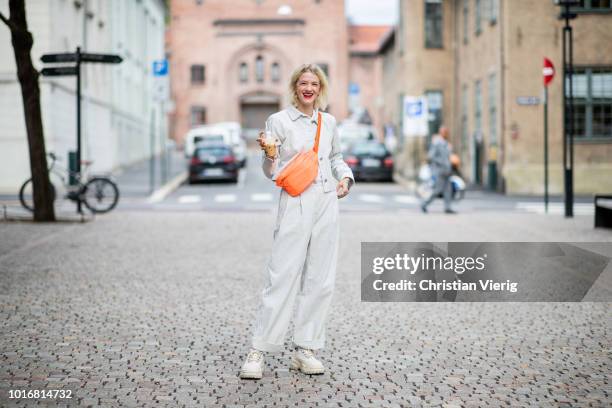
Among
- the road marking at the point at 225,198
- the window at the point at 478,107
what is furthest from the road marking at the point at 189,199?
the window at the point at 478,107

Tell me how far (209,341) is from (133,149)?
1690 inches

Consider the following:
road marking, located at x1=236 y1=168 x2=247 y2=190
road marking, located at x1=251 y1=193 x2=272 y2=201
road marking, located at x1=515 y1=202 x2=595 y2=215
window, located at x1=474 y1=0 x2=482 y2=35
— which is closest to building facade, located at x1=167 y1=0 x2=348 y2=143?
road marking, located at x1=236 y1=168 x2=247 y2=190

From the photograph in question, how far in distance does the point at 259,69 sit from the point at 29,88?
200 feet

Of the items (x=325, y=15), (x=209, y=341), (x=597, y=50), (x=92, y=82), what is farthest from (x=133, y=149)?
(x=209, y=341)

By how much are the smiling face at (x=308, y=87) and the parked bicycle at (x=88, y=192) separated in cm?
1409

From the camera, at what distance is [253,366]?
5391 mm

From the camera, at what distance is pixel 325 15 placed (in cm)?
7669

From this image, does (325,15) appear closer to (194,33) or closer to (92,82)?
(194,33)

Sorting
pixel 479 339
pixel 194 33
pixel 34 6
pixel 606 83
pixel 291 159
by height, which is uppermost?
pixel 194 33

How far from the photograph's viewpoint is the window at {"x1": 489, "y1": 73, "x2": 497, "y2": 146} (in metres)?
30.4

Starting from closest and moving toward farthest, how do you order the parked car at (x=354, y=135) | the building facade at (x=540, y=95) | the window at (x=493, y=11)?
the building facade at (x=540, y=95)
the window at (x=493, y=11)
the parked car at (x=354, y=135)

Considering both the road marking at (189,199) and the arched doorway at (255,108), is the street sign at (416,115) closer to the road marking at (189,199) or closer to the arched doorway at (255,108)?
the road marking at (189,199)

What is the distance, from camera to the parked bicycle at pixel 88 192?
19062mm

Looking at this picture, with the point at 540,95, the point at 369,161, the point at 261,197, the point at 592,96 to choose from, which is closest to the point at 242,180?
the point at 369,161
